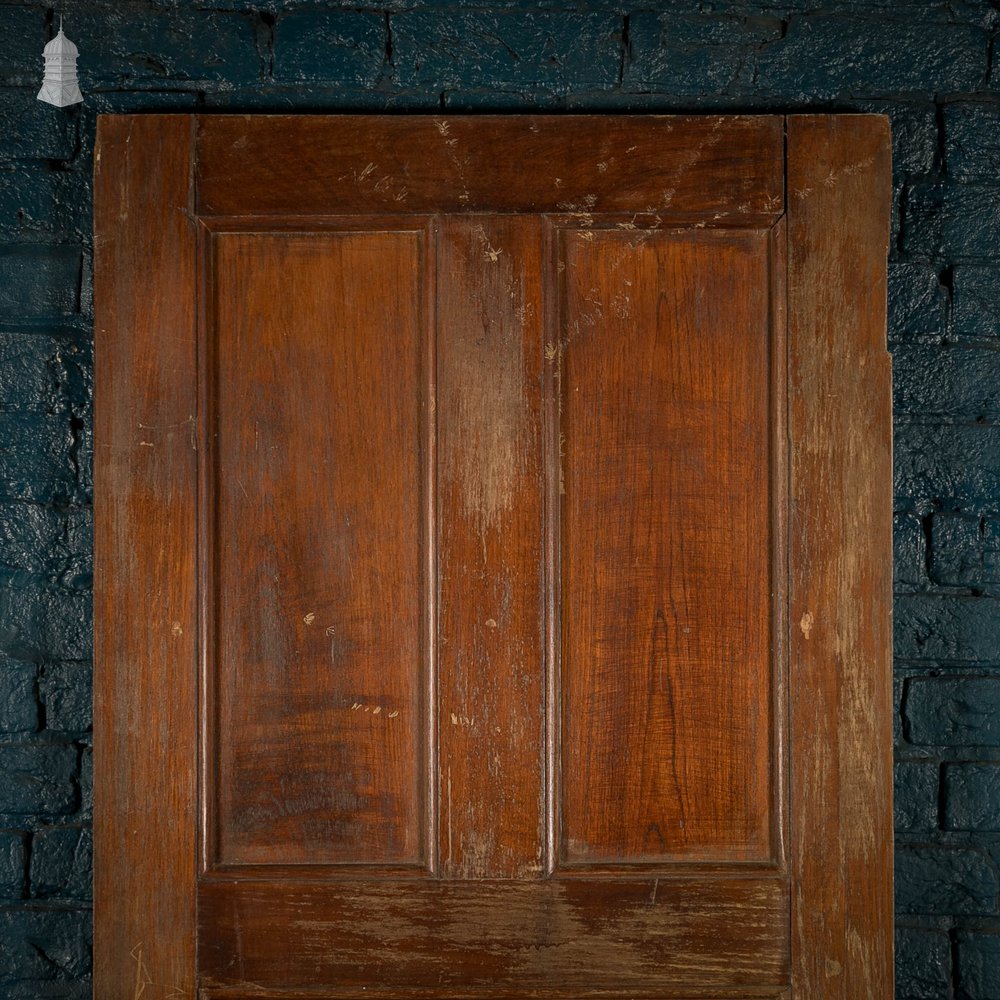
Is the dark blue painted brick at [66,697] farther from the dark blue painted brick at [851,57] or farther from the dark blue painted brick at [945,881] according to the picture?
the dark blue painted brick at [851,57]

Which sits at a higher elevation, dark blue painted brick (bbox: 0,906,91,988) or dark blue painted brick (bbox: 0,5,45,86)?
dark blue painted brick (bbox: 0,5,45,86)

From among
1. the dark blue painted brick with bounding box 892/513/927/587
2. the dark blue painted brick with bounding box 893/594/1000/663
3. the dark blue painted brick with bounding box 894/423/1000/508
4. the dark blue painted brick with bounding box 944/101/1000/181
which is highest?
the dark blue painted brick with bounding box 944/101/1000/181

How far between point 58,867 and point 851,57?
5.29 feet

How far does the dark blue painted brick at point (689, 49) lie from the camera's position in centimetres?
128

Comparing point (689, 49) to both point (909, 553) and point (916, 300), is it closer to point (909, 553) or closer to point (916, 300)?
point (916, 300)

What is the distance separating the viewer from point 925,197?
130 centimetres

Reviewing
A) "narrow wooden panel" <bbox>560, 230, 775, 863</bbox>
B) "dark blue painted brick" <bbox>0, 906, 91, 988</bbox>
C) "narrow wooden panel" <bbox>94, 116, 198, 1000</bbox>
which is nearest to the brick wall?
"dark blue painted brick" <bbox>0, 906, 91, 988</bbox>

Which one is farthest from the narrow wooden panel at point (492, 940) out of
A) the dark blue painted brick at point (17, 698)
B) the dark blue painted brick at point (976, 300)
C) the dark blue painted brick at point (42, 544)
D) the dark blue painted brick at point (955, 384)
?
the dark blue painted brick at point (976, 300)

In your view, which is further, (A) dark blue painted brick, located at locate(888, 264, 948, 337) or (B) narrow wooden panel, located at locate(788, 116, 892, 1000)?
(A) dark blue painted brick, located at locate(888, 264, 948, 337)

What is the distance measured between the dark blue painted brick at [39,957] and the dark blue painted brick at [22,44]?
1185 millimetres

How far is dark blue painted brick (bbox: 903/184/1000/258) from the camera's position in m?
1.29

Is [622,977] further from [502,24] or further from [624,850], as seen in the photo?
[502,24]

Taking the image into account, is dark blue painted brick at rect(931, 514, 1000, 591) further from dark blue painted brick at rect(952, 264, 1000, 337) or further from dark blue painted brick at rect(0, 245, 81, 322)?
dark blue painted brick at rect(0, 245, 81, 322)

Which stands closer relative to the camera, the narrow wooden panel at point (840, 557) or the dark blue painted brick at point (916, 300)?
the narrow wooden panel at point (840, 557)
